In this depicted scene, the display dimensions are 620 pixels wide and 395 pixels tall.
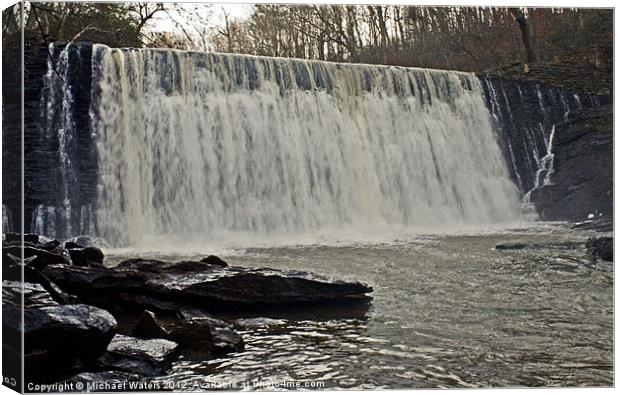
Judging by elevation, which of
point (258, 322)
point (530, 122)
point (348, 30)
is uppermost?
point (348, 30)

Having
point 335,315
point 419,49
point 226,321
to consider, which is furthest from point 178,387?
point 419,49

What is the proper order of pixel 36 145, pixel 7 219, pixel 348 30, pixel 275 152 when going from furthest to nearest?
pixel 275 152 < pixel 348 30 < pixel 36 145 < pixel 7 219

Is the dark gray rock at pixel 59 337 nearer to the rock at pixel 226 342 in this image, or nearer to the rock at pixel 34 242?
the rock at pixel 34 242

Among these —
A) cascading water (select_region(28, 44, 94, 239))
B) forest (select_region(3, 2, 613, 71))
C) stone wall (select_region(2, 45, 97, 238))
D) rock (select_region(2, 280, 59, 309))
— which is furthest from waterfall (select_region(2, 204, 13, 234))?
forest (select_region(3, 2, 613, 71))

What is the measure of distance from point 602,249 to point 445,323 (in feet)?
4.21

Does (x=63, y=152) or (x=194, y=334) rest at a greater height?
(x=63, y=152)

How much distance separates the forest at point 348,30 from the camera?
17.5 ft

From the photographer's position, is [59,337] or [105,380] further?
[105,380]

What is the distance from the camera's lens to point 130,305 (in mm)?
5258

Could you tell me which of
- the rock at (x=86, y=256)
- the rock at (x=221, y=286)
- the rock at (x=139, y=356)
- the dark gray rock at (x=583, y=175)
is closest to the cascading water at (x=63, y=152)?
the rock at (x=86, y=256)

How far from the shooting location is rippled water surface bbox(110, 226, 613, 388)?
509cm

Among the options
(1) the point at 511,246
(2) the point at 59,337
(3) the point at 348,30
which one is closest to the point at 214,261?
(2) the point at 59,337

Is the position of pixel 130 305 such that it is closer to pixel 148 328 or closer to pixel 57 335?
pixel 148 328

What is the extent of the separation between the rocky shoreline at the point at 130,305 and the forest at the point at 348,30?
4.43ft
